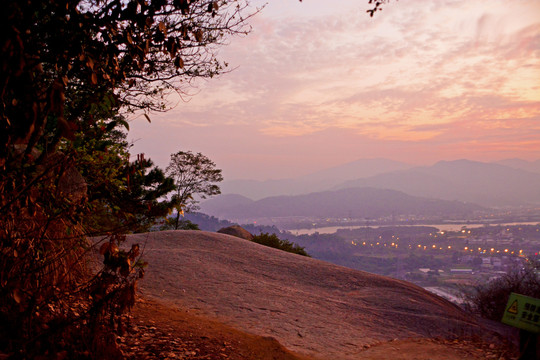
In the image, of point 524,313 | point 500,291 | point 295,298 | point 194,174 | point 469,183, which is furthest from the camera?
point 469,183

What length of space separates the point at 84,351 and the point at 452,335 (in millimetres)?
5733

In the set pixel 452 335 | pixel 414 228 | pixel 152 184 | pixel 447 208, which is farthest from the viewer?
pixel 447 208

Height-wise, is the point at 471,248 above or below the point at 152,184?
below

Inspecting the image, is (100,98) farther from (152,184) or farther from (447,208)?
(447,208)

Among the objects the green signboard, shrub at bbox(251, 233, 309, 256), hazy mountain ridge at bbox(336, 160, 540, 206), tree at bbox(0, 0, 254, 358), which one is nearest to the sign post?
the green signboard

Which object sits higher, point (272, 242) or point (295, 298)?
point (272, 242)

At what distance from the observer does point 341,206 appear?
355 ft

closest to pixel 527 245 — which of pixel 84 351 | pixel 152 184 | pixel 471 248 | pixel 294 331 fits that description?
pixel 471 248

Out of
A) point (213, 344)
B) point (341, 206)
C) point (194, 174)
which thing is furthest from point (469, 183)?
point (213, 344)

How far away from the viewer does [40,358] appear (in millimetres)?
2500

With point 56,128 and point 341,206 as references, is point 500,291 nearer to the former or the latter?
point 56,128

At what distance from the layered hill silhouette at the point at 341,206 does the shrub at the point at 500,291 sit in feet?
274

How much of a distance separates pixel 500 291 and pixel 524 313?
7.45m

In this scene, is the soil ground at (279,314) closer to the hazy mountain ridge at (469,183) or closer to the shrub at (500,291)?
the shrub at (500,291)
